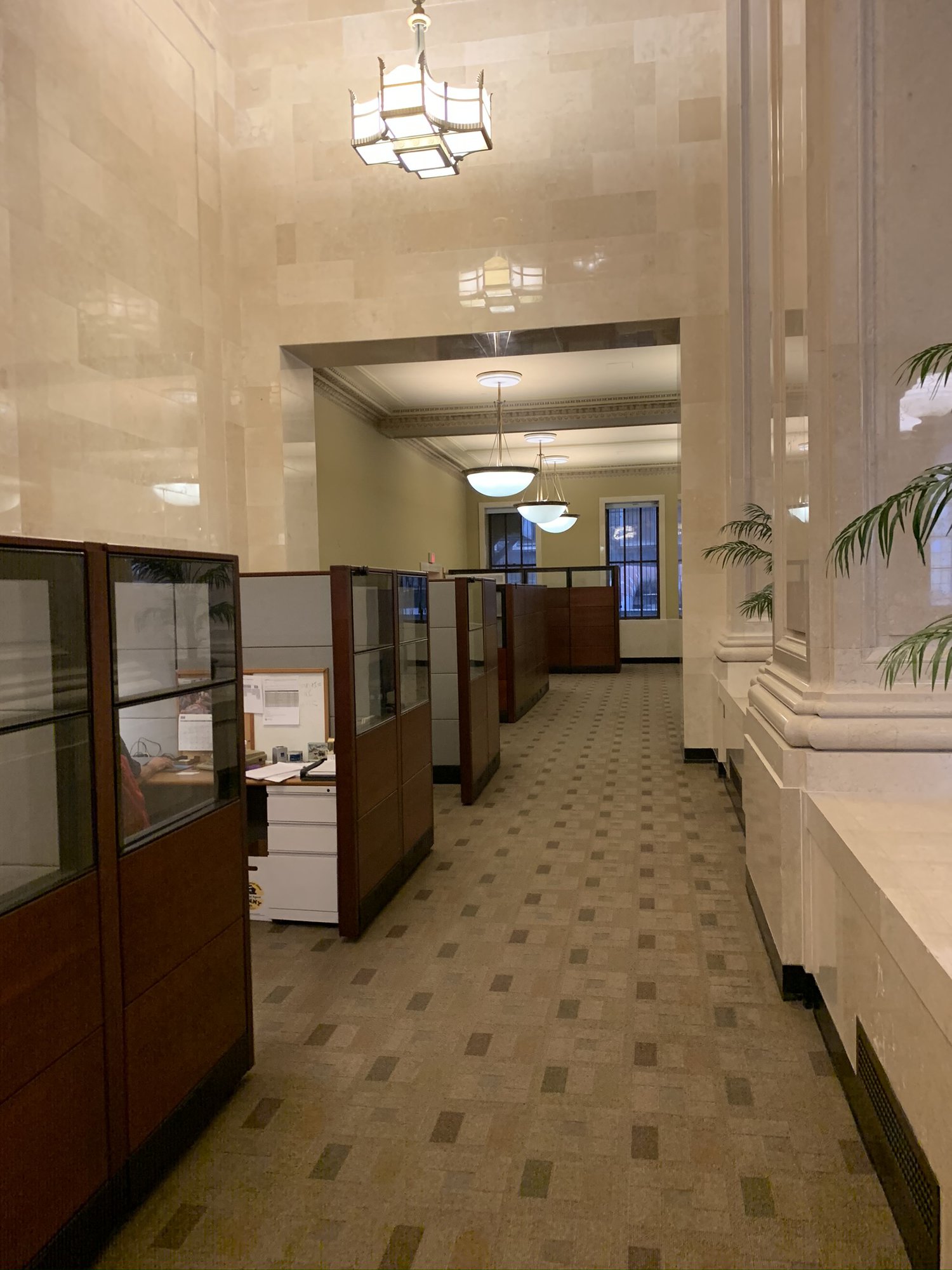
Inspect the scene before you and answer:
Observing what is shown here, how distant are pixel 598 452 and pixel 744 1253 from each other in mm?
17128

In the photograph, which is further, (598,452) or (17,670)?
(598,452)

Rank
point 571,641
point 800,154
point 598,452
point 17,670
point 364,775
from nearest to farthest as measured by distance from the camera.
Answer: point 17,670
point 800,154
point 364,775
point 571,641
point 598,452

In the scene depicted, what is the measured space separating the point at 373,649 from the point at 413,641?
73cm

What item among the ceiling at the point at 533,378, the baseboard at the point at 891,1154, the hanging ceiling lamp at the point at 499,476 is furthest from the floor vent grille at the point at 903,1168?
the hanging ceiling lamp at the point at 499,476

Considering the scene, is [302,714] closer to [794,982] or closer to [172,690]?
[172,690]

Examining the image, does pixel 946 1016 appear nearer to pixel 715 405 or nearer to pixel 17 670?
pixel 17 670

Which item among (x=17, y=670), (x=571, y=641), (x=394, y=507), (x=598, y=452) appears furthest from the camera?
(x=598, y=452)

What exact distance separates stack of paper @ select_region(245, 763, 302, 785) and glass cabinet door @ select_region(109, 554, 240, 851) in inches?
54.5

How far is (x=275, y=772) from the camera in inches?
169

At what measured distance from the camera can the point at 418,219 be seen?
26.0ft

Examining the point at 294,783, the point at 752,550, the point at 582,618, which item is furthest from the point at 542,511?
the point at 294,783

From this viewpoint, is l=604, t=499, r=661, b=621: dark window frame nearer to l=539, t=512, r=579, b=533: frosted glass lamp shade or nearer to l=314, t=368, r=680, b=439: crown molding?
l=539, t=512, r=579, b=533: frosted glass lamp shade

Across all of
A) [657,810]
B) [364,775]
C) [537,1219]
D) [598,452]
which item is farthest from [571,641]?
[537,1219]

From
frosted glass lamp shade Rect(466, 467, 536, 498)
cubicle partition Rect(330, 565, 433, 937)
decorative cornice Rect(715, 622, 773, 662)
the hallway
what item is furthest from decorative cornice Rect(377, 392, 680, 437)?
the hallway
